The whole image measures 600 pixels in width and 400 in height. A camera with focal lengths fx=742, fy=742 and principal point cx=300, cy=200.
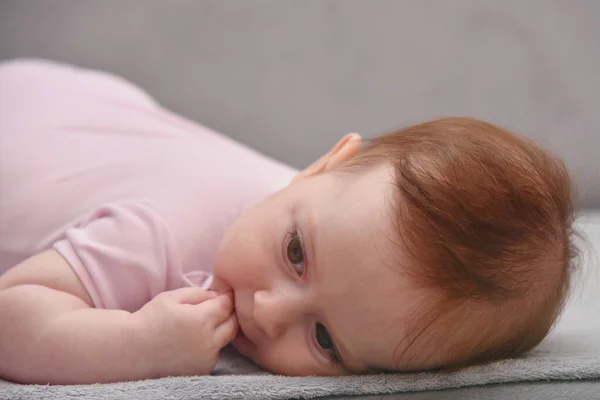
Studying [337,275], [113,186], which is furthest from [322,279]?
[113,186]

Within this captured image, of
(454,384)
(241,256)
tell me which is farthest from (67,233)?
(454,384)

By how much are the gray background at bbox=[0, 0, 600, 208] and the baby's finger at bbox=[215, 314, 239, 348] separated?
887mm

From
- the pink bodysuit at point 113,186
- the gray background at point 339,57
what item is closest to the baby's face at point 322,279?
the pink bodysuit at point 113,186

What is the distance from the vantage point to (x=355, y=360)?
0.77 meters

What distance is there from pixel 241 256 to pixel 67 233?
0.77 ft

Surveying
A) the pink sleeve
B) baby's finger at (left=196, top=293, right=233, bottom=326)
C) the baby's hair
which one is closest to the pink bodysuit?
the pink sleeve

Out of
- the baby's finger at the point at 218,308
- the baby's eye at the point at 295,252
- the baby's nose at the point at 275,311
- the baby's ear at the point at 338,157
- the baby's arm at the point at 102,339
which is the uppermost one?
the baby's ear at the point at 338,157

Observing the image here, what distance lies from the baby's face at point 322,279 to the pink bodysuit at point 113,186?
0.41 ft

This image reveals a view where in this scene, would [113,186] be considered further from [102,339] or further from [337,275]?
[337,275]

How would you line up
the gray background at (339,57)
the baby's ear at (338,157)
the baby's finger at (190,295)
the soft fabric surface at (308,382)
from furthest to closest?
the gray background at (339,57) < the baby's ear at (338,157) < the baby's finger at (190,295) < the soft fabric surface at (308,382)

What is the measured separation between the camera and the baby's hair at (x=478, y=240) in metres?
0.70

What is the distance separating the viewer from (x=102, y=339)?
0.76 meters

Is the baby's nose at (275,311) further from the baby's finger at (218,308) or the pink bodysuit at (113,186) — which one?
the pink bodysuit at (113,186)

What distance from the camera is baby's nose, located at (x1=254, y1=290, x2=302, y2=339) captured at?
2.50ft
